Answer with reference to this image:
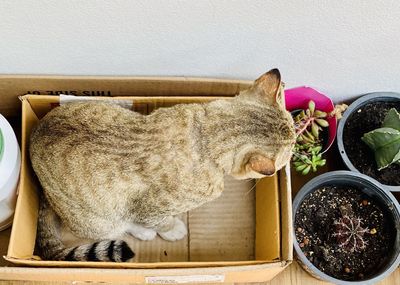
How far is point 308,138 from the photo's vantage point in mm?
1442

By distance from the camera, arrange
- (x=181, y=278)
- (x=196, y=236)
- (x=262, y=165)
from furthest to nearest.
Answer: (x=196, y=236), (x=181, y=278), (x=262, y=165)

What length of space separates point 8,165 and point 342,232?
0.90 metres

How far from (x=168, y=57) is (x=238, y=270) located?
0.56m

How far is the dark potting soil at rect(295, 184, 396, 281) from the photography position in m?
1.50

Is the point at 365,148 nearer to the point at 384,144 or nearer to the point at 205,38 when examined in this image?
the point at 384,144

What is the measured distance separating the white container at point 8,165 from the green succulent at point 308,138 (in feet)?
2.34

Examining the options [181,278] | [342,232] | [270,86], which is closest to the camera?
[270,86]

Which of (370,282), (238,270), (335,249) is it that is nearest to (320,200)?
(335,249)

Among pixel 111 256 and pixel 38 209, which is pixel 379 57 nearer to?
pixel 111 256

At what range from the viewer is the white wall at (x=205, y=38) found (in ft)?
3.96

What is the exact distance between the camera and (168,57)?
139 centimetres

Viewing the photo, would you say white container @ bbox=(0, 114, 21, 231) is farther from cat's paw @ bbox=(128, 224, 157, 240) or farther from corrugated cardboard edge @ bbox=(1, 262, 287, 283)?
cat's paw @ bbox=(128, 224, 157, 240)

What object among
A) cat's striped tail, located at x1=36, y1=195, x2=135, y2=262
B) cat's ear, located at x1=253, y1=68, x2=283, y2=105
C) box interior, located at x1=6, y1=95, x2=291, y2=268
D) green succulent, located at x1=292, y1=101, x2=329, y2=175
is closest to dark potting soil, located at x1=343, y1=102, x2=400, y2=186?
green succulent, located at x1=292, y1=101, x2=329, y2=175

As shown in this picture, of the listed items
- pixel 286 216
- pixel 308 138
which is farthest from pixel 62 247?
pixel 308 138
